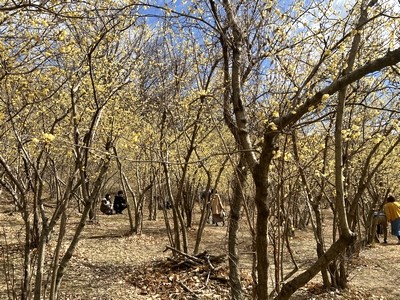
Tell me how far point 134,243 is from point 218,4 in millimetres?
8430

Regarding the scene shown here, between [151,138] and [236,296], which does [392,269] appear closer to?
[236,296]

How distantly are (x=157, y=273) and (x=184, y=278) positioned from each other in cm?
71

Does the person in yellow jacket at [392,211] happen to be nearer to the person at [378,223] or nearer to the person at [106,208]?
the person at [378,223]

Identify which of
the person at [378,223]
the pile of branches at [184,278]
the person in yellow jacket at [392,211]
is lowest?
the pile of branches at [184,278]

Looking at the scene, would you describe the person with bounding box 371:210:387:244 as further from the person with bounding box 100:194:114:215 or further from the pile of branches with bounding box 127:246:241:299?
the person with bounding box 100:194:114:215

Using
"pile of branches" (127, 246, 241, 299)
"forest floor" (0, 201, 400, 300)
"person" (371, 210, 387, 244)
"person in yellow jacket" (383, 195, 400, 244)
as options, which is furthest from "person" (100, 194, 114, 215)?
"person in yellow jacket" (383, 195, 400, 244)

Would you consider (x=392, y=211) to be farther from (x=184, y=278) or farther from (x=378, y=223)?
(x=184, y=278)

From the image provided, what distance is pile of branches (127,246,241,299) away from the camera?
660 cm

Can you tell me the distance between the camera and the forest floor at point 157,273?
6520 millimetres

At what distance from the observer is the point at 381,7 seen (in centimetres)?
418

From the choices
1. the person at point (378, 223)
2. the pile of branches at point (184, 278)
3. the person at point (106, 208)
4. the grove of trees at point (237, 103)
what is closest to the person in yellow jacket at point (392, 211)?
the person at point (378, 223)

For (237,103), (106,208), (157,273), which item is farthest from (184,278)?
(106,208)

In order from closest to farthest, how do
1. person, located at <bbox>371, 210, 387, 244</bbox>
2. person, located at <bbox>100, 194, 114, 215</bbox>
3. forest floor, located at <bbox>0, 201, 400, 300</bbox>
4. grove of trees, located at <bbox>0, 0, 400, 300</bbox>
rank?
grove of trees, located at <bbox>0, 0, 400, 300</bbox>, forest floor, located at <bbox>0, 201, 400, 300</bbox>, person, located at <bbox>371, 210, 387, 244</bbox>, person, located at <bbox>100, 194, 114, 215</bbox>

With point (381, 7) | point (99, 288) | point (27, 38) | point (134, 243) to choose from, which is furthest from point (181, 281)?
point (381, 7)
